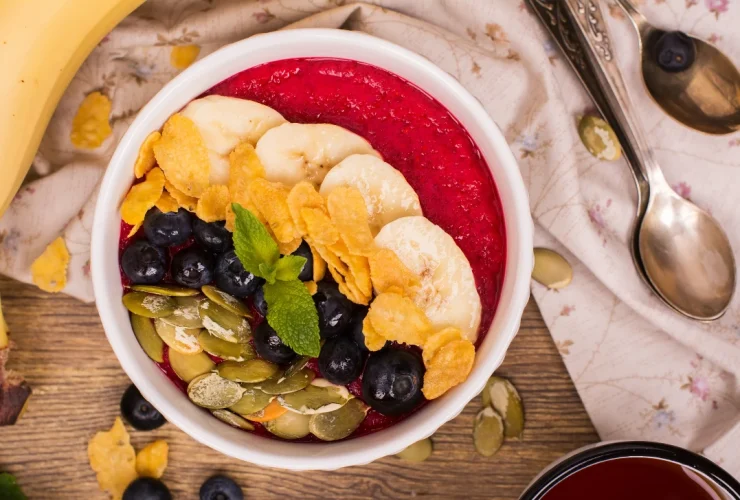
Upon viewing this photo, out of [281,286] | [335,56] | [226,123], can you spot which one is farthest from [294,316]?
[335,56]

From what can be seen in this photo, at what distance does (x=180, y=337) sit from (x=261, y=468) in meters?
0.47

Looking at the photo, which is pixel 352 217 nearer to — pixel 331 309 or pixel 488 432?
pixel 331 309

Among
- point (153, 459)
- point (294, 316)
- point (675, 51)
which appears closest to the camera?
point (294, 316)

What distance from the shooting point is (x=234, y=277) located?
1.28 metres

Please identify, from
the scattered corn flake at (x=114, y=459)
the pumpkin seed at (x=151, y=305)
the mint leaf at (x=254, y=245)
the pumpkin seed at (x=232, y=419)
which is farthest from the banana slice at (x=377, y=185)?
the scattered corn flake at (x=114, y=459)

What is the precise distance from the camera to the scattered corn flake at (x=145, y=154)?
1.33m

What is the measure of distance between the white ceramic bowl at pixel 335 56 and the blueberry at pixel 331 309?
0.24 m

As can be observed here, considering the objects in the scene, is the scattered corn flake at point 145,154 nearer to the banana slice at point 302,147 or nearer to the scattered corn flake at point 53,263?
the banana slice at point 302,147

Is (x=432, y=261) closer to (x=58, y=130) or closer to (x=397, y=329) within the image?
(x=397, y=329)

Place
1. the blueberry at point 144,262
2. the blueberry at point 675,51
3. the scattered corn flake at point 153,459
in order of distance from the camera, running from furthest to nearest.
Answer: the scattered corn flake at point 153,459 < the blueberry at point 675,51 < the blueberry at point 144,262

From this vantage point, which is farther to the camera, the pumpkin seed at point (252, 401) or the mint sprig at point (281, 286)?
the pumpkin seed at point (252, 401)

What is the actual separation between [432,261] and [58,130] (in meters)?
0.92

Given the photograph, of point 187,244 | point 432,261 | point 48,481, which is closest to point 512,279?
point 432,261

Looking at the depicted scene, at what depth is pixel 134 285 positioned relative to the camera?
A: 136 centimetres
